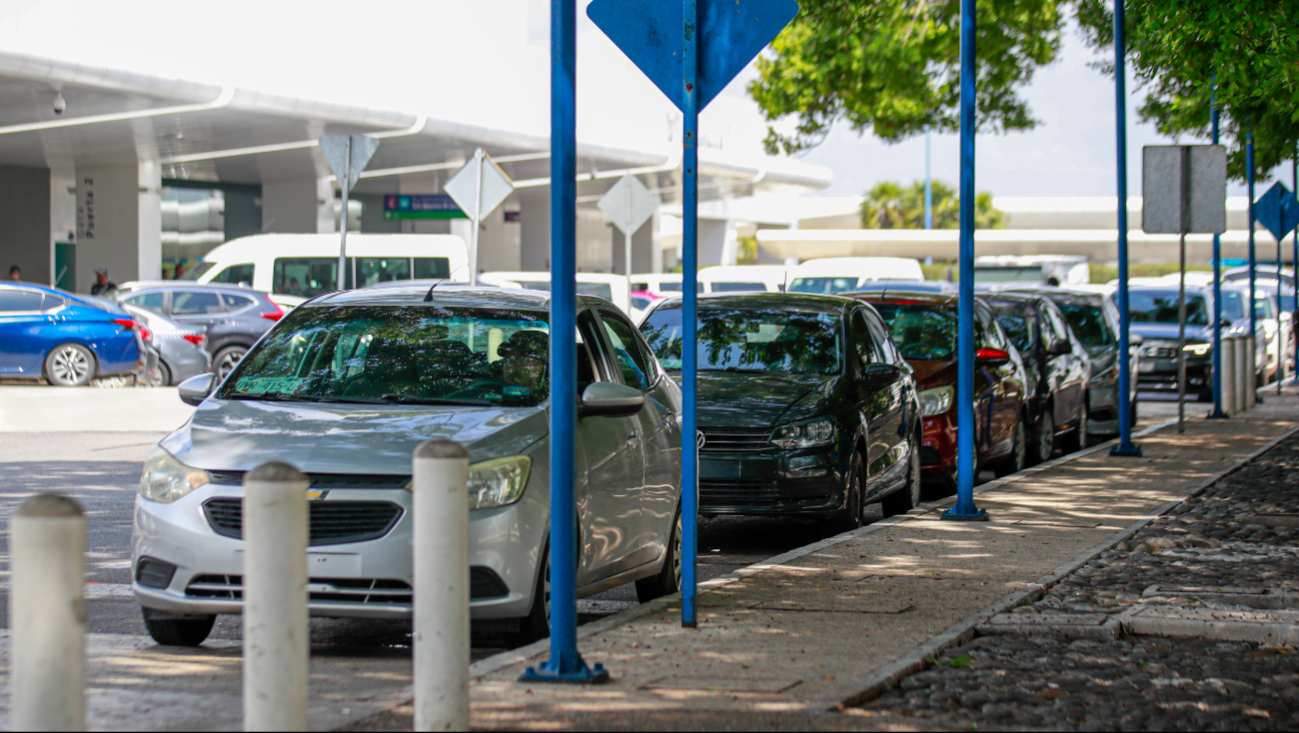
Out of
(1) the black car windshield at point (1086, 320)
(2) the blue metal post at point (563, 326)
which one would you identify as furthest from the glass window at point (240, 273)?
(2) the blue metal post at point (563, 326)

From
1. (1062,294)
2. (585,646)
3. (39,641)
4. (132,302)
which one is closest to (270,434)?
(585,646)

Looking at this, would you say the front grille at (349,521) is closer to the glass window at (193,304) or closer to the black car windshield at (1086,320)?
the black car windshield at (1086,320)

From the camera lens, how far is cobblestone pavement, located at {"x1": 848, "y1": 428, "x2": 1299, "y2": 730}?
503 centimetres

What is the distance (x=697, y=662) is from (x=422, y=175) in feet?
138

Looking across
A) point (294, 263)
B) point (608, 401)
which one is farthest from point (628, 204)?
point (608, 401)

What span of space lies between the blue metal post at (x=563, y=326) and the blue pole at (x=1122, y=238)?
9984 mm

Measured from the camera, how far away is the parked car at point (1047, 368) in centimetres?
1422

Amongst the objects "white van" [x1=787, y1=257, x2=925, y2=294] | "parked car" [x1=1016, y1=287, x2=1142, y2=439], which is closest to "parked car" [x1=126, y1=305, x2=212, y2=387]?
"white van" [x1=787, y1=257, x2=925, y2=294]

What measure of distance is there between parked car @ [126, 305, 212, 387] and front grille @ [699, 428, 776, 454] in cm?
1413

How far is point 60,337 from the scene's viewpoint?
67.0 ft

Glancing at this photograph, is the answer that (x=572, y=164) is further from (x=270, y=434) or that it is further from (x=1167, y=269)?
(x=1167, y=269)

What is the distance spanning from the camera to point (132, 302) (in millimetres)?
22734

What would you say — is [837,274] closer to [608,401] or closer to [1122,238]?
[1122,238]

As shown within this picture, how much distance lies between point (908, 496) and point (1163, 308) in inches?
600
